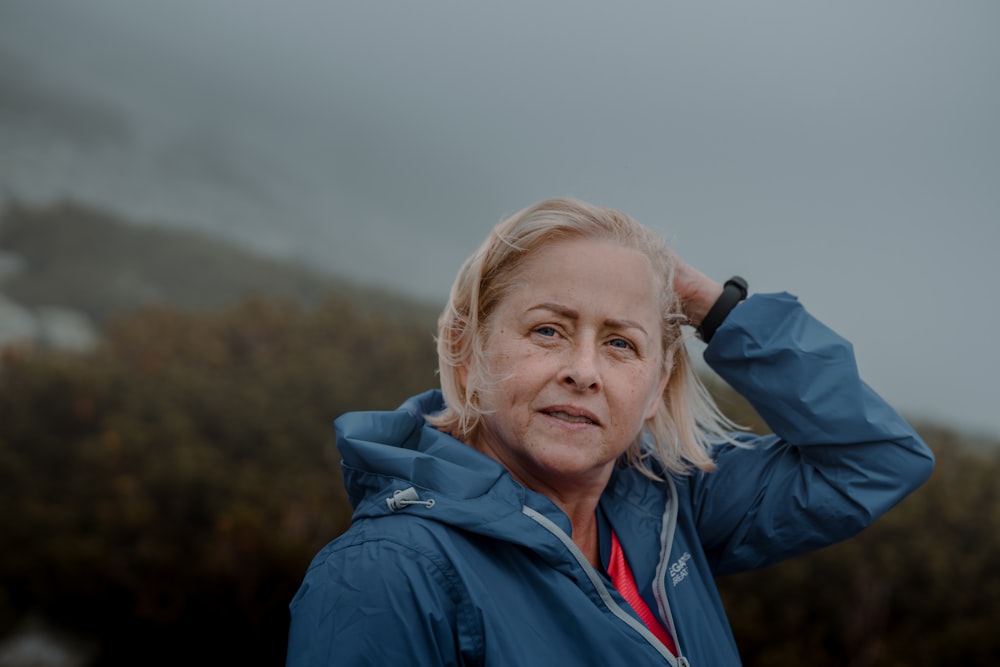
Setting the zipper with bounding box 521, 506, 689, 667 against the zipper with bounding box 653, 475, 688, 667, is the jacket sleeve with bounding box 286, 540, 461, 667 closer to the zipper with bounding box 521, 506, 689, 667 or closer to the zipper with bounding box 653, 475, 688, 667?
the zipper with bounding box 521, 506, 689, 667

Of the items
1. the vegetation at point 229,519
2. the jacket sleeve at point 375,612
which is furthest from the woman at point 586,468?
the vegetation at point 229,519

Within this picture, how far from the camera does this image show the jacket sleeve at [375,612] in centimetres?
128

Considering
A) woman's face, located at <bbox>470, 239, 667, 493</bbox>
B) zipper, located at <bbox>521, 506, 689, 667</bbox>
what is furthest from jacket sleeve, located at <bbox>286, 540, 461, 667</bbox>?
woman's face, located at <bbox>470, 239, 667, 493</bbox>

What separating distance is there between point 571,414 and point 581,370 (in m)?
0.10

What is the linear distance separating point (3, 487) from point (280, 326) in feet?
5.32

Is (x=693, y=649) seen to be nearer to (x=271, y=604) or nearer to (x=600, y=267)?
(x=600, y=267)

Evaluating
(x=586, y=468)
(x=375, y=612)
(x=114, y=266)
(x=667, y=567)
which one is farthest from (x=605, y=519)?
(x=114, y=266)

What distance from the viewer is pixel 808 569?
13.3 feet

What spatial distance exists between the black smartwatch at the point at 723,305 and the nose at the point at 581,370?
1.79 feet

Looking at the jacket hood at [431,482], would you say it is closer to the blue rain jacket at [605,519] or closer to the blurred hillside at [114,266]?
the blue rain jacket at [605,519]

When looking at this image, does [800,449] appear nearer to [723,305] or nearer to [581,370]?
[723,305]

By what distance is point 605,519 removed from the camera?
1922mm

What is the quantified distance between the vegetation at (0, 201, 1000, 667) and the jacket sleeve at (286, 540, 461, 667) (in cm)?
239

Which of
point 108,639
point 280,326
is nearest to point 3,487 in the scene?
point 108,639
